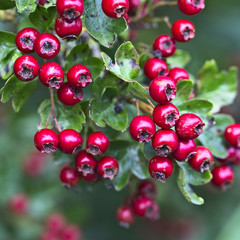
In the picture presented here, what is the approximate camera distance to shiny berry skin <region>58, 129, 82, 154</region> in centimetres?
142

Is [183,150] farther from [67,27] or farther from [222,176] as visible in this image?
[67,27]

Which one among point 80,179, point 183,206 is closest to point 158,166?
point 80,179

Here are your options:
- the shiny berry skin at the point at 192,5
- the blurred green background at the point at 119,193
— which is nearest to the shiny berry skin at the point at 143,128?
the shiny berry skin at the point at 192,5

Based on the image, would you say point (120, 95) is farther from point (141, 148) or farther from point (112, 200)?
point (112, 200)

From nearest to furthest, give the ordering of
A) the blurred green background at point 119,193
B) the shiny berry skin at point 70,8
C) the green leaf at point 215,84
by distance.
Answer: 1. the shiny berry skin at point 70,8
2. the green leaf at point 215,84
3. the blurred green background at point 119,193

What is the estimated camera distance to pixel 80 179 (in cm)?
172

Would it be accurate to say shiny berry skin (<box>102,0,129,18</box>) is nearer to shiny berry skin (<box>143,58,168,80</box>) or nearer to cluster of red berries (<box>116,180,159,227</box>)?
shiny berry skin (<box>143,58,168,80</box>)

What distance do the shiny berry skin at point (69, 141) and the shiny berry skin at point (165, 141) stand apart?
268mm

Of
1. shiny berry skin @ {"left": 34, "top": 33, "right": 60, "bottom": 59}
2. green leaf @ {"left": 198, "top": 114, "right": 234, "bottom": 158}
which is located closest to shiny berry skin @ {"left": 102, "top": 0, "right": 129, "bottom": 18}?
shiny berry skin @ {"left": 34, "top": 33, "right": 60, "bottom": 59}

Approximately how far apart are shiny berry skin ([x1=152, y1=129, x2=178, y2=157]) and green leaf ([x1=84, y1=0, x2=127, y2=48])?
35cm

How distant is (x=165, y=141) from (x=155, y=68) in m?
0.33

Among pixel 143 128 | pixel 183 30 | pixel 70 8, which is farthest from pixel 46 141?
pixel 183 30

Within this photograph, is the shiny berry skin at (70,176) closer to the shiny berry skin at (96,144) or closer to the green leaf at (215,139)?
the shiny berry skin at (96,144)

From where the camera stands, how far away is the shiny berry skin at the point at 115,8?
1.33 m
